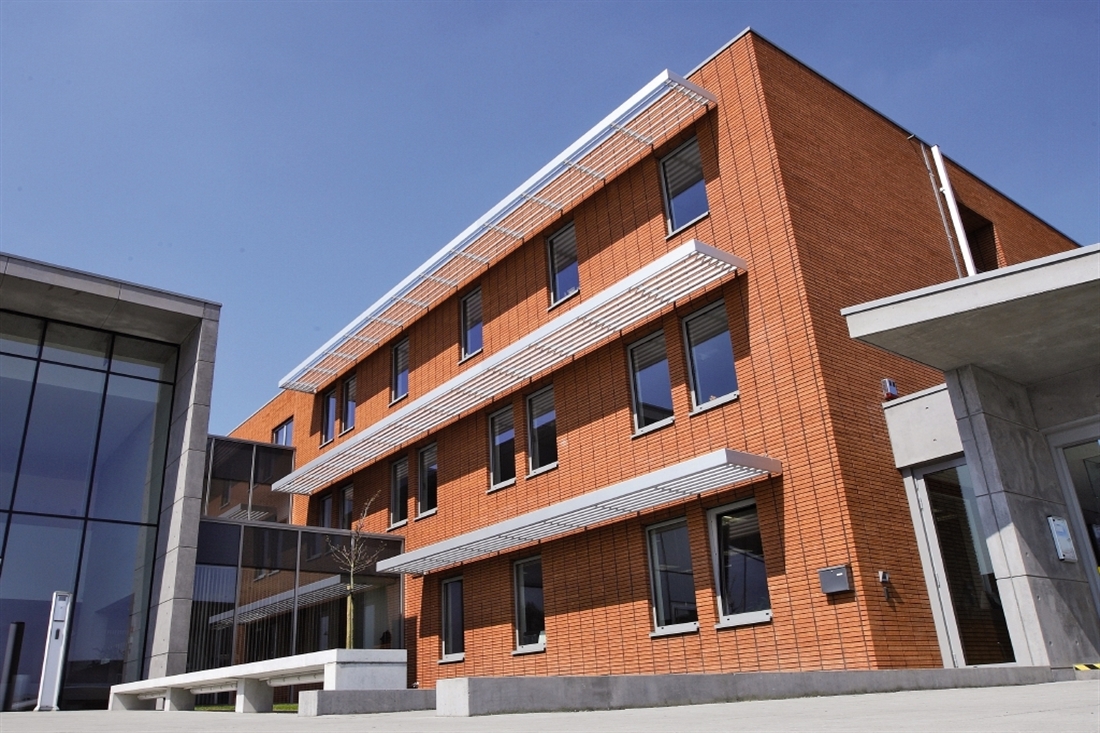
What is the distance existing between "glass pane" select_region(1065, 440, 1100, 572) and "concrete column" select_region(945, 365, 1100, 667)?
26cm

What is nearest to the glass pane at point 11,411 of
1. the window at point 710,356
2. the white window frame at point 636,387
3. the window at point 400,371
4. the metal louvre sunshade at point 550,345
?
the metal louvre sunshade at point 550,345

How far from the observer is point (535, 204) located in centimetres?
1869

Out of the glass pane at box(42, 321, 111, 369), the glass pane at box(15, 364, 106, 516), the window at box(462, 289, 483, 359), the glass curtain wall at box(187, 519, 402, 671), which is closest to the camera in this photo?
the glass pane at box(15, 364, 106, 516)

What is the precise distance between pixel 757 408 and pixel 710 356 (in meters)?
1.65

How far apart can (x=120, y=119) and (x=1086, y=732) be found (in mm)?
14965

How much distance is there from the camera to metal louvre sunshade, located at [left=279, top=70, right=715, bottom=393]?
52.9 ft

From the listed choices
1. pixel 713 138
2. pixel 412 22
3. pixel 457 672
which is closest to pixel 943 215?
pixel 713 138

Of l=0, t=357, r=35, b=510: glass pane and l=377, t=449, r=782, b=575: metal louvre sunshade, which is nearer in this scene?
l=377, t=449, r=782, b=575: metal louvre sunshade

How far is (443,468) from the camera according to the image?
21.2 meters

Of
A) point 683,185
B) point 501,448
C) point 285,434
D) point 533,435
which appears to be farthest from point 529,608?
point 285,434

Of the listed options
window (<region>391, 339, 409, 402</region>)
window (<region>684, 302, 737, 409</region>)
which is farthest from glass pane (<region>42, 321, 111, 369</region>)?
window (<region>684, 302, 737, 409</region>)

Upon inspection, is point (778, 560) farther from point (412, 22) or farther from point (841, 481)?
point (412, 22)

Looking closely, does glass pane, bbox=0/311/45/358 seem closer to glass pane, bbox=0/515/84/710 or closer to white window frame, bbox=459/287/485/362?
glass pane, bbox=0/515/84/710

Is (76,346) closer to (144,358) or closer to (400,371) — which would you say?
(144,358)
